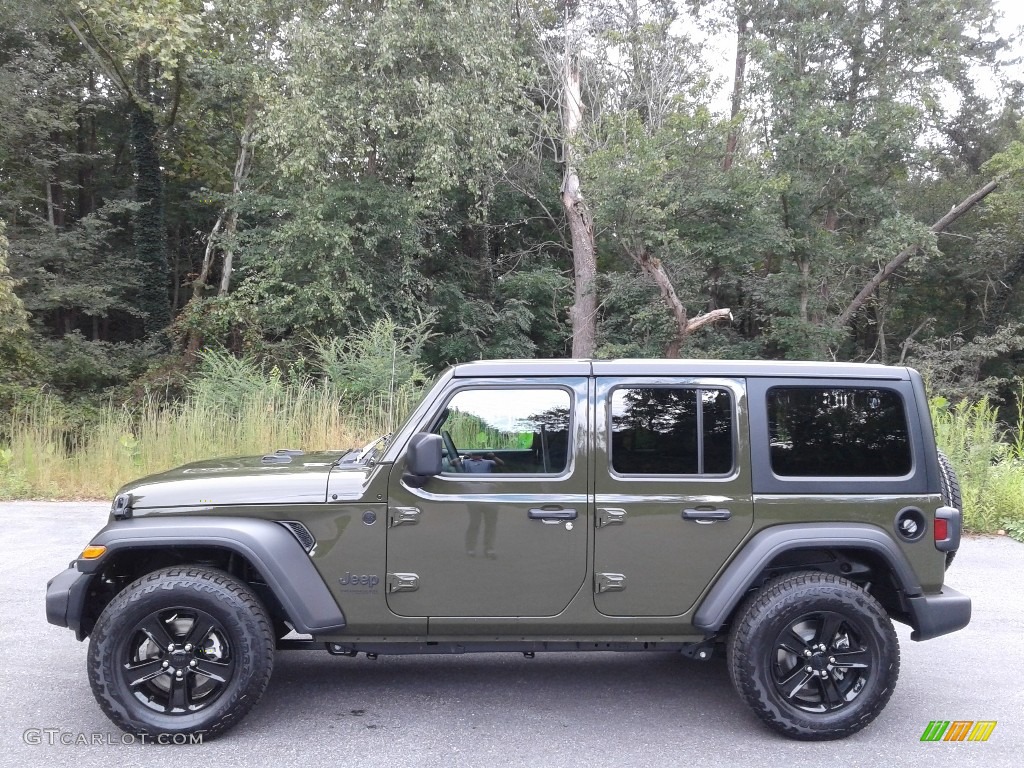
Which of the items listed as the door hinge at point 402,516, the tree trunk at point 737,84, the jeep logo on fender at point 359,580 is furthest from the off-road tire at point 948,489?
the tree trunk at point 737,84

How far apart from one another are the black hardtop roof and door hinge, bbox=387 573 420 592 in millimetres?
1032

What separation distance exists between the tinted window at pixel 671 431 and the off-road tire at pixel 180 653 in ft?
6.49

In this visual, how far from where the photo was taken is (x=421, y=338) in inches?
635

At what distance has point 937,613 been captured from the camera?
401 cm

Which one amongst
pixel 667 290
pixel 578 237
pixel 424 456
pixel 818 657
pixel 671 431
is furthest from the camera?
pixel 578 237

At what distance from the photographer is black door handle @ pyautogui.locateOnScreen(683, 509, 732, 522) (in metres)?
4.00

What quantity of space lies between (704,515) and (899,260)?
688 inches

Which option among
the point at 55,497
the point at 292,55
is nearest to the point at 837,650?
the point at 55,497

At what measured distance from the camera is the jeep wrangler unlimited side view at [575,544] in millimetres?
3861

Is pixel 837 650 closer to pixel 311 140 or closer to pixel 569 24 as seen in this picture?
pixel 311 140

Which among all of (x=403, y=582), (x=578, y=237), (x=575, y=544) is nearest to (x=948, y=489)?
(x=575, y=544)

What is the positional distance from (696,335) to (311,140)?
Answer: 9964mm

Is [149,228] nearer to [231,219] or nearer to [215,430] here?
[231,219]

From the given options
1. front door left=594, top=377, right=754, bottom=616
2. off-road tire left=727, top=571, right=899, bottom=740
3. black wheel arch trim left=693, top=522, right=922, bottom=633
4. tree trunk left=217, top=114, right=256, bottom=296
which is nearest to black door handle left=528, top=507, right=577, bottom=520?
front door left=594, top=377, right=754, bottom=616
